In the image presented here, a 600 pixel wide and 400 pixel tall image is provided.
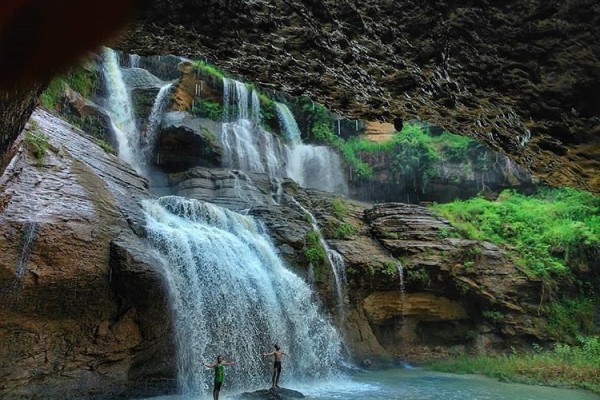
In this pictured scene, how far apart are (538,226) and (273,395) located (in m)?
17.3

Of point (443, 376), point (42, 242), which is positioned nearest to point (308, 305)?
point (443, 376)

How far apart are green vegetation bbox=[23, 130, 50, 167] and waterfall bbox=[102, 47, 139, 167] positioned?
854 centimetres

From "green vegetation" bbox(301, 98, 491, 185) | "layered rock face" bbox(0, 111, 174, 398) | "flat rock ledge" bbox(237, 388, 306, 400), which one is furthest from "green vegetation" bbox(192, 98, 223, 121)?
"flat rock ledge" bbox(237, 388, 306, 400)

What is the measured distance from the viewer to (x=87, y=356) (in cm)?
1015

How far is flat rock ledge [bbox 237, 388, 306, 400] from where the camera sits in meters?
10.5

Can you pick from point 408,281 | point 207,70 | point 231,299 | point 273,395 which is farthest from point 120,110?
point 273,395

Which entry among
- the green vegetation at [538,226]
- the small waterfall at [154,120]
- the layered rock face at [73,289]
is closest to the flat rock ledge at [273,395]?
the layered rock face at [73,289]

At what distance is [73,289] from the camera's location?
9844mm

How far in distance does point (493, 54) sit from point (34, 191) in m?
10.0

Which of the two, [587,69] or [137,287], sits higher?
[587,69]

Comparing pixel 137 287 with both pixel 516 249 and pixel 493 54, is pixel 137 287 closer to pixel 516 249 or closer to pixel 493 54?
pixel 493 54

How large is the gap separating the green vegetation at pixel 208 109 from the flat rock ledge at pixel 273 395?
51.2ft

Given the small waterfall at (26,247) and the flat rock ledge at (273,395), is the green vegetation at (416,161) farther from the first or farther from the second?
the small waterfall at (26,247)

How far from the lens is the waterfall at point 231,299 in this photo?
11539mm
